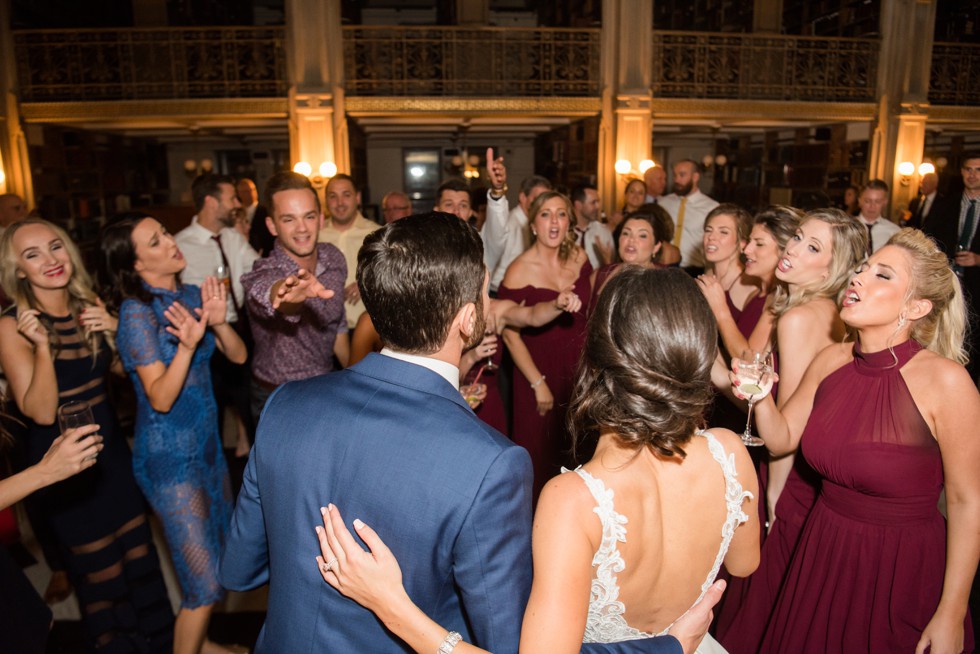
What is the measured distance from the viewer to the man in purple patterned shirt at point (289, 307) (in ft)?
8.66

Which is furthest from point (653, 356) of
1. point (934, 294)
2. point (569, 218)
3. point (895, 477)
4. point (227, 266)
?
point (227, 266)

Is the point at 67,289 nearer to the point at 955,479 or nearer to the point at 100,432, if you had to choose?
the point at 100,432

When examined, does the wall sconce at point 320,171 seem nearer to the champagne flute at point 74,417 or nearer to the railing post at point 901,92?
the champagne flute at point 74,417

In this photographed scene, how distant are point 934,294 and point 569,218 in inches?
79.0

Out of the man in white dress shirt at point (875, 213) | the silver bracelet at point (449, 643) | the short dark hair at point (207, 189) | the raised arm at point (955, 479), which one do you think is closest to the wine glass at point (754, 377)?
the raised arm at point (955, 479)

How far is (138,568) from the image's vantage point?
2414 millimetres

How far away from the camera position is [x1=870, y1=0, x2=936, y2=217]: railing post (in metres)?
10.4

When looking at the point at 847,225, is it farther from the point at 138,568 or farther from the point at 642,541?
the point at 138,568

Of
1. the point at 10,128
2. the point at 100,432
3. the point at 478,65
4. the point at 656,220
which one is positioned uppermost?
the point at 478,65

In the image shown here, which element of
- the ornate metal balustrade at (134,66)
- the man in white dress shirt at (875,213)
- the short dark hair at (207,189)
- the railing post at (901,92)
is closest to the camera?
the short dark hair at (207,189)

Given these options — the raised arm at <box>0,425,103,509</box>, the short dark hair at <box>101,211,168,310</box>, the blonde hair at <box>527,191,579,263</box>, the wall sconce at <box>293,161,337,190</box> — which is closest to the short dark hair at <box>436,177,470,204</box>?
the blonde hair at <box>527,191,579,263</box>

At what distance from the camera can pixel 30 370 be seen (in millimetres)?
2209

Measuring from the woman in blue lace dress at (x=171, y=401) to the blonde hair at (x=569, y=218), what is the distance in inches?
69.8

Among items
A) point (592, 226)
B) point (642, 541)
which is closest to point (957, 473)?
point (642, 541)
